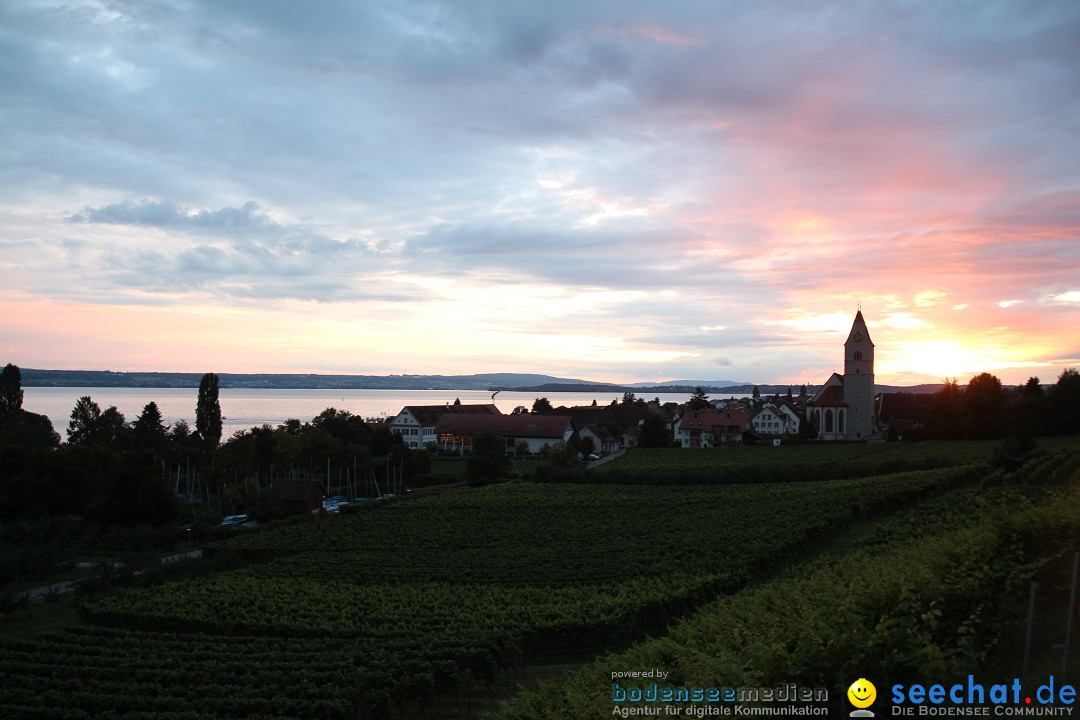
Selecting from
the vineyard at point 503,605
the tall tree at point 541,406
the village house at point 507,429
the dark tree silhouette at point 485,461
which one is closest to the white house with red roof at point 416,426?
the village house at point 507,429

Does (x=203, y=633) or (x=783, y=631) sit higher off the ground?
(x=783, y=631)

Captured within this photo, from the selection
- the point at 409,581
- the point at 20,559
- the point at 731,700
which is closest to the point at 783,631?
the point at 731,700

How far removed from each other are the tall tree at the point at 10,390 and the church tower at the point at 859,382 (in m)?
75.7

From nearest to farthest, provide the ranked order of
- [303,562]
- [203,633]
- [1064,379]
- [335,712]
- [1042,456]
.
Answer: [335,712] → [203,633] → [303,562] → [1042,456] → [1064,379]

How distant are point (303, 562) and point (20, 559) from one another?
10074mm

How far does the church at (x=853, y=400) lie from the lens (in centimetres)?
7612

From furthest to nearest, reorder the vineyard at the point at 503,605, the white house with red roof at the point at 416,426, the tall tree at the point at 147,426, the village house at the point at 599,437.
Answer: the white house with red roof at the point at 416,426
the village house at the point at 599,437
the tall tree at the point at 147,426
the vineyard at the point at 503,605

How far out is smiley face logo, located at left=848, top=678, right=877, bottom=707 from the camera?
6169 mm

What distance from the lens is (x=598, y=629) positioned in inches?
707

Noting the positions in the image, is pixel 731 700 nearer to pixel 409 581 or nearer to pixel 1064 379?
pixel 409 581

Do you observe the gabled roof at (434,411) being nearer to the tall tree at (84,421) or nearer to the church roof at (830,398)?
the tall tree at (84,421)

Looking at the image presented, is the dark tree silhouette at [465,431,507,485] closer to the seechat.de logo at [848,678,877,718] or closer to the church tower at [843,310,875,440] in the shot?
the church tower at [843,310,875,440]

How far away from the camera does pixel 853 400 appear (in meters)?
76.6

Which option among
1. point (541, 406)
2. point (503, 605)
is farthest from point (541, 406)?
point (503, 605)
